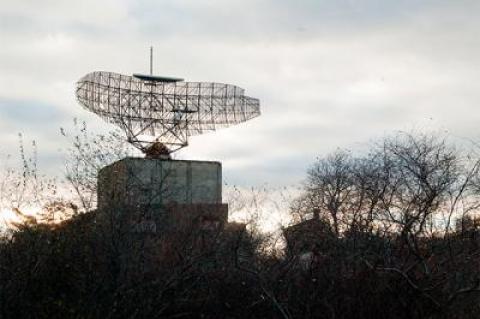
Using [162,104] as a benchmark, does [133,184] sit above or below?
below

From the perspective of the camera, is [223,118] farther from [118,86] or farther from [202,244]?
[202,244]

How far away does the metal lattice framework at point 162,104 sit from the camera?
30547 mm

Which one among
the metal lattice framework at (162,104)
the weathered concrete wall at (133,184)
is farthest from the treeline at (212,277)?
the metal lattice framework at (162,104)

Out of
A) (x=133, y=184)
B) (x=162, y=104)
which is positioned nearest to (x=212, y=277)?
(x=133, y=184)

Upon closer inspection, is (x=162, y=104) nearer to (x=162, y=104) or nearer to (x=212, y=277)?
(x=162, y=104)

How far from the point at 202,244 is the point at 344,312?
11.4 ft

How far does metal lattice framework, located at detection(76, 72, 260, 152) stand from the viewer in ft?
100

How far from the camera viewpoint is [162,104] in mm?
32125

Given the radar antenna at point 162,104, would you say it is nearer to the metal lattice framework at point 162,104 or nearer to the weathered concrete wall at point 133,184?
the metal lattice framework at point 162,104

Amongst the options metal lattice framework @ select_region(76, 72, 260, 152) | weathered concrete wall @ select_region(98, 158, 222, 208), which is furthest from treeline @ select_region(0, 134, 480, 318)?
metal lattice framework @ select_region(76, 72, 260, 152)

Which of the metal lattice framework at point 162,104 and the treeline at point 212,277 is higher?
the metal lattice framework at point 162,104

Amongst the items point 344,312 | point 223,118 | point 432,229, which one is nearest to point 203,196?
point 223,118

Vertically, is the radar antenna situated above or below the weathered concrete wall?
above

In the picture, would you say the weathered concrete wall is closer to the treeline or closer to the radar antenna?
the treeline
